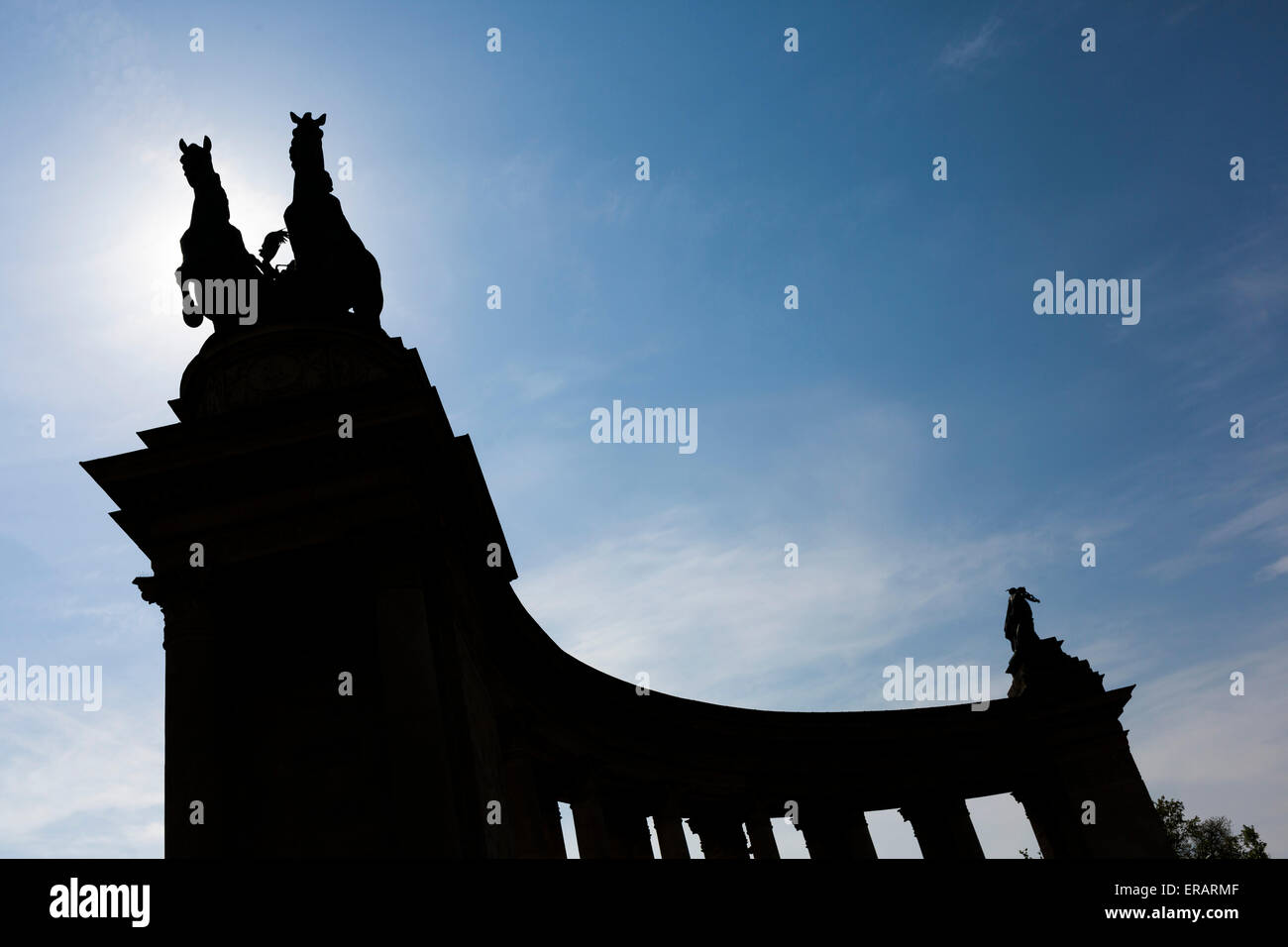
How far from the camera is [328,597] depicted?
28.2 m

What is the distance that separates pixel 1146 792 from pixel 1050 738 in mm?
5167

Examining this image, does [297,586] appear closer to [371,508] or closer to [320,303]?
[371,508]

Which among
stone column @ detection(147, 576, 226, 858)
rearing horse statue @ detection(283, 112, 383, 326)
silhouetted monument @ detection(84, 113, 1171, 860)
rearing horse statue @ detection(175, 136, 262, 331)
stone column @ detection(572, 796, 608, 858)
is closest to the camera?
stone column @ detection(147, 576, 226, 858)

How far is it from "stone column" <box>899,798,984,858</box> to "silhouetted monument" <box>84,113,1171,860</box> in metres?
21.2

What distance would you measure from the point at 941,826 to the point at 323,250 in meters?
42.6

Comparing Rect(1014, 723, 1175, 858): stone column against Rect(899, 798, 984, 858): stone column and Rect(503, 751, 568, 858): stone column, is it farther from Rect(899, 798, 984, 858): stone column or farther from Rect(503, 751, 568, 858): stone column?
Rect(503, 751, 568, 858): stone column

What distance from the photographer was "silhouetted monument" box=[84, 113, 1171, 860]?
81.4 feet

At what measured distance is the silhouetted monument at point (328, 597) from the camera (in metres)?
24.8

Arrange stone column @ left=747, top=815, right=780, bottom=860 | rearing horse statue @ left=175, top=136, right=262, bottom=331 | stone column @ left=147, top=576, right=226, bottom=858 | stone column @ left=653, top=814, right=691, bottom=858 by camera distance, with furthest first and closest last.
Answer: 1. stone column @ left=747, top=815, right=780, bottom=860
2. stone column @ left=653, top=814, right=691, bottom=858
3. rearing horse statue @ left=175, top=136, right=262, bottom=331
4. stone column @ left=147, top=576, right=226, bottom=858

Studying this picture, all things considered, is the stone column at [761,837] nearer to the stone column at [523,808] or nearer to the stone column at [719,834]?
the stone column at [719,834]

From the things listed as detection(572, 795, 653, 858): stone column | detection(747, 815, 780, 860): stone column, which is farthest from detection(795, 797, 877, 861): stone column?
detection(572, 795, 653, 858): stone column

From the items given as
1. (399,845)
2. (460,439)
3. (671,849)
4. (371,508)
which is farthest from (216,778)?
(671,849)
